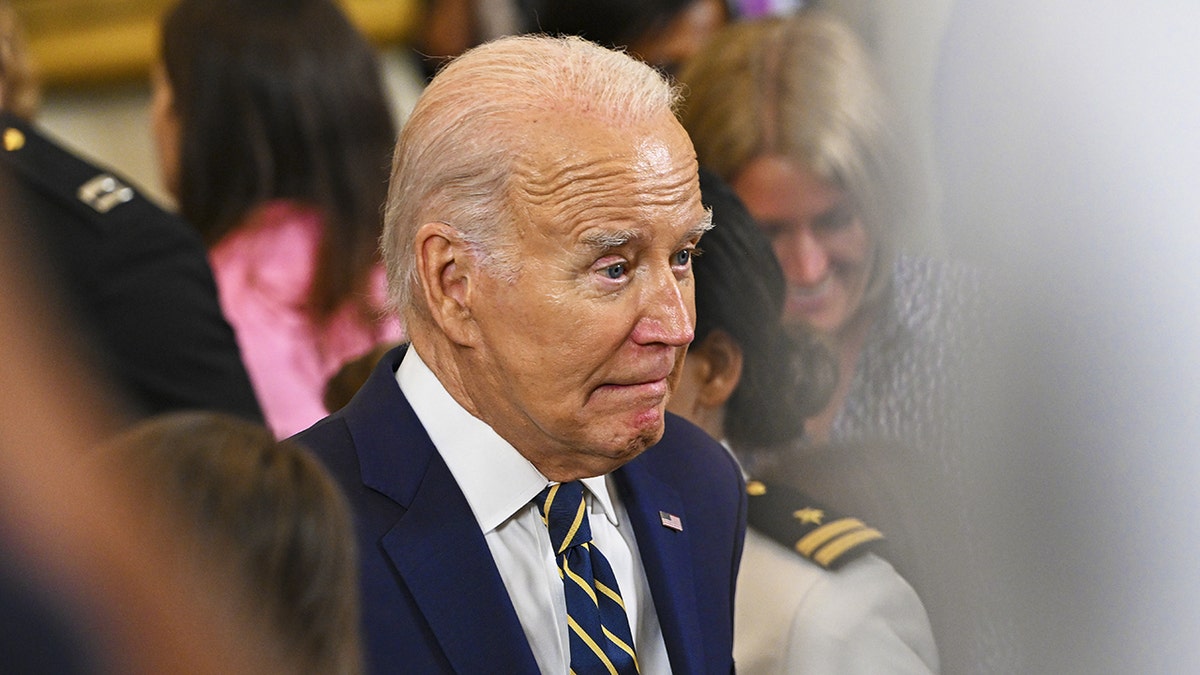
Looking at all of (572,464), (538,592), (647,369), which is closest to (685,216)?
(647,369)

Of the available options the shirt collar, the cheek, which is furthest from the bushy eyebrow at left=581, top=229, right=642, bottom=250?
the cheek

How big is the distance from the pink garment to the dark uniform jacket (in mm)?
359

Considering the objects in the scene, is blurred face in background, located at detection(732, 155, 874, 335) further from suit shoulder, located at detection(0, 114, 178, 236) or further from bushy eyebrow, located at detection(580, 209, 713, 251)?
suit shoulder, located at detection(0, 114, 178, 236)

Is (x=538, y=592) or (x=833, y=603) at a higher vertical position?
(x=538, y=592)

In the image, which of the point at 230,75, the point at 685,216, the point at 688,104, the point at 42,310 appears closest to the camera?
the point at 42,310

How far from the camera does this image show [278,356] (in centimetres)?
268

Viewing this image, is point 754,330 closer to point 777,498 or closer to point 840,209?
point 777,498

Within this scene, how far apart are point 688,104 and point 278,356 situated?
0.89 metres

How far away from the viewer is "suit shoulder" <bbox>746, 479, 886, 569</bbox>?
1.81 m

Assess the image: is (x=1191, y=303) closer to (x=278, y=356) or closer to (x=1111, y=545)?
(x=1111, y=545)

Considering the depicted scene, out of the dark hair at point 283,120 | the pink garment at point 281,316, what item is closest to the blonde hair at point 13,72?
the dark hair at point 283,120

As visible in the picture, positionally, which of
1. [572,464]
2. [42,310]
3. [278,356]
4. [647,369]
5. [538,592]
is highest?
[42,310]

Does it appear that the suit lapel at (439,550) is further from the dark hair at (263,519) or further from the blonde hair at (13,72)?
the blonde hair at (13,72)

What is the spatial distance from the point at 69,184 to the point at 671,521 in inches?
44.5
